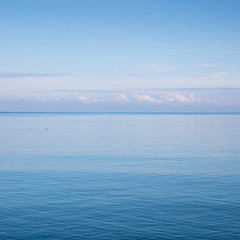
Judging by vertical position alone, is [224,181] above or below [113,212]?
above

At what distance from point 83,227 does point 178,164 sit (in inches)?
1054

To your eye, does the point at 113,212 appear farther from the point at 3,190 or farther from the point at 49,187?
the point at 3,190

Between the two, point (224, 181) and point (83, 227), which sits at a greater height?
point (224, 181)

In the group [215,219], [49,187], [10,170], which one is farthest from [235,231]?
[10,170]

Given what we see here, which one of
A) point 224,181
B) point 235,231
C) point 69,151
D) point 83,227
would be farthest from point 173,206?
point 69,151

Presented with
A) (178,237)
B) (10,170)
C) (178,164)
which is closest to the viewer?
(178,237)

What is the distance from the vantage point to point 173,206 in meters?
27.4

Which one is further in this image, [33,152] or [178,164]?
[33,152]

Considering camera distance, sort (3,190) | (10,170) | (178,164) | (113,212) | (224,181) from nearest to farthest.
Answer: (113,212)
(3,190)
(224,181)
(10,170)
(178,164)

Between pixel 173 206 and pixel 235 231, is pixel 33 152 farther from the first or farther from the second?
pixel 235 231

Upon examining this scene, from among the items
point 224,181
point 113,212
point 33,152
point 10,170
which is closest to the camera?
point 113,212

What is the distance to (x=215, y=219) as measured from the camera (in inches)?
955

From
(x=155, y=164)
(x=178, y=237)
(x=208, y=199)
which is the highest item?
(x=155, y=164)

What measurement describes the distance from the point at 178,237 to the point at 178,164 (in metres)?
26.8
